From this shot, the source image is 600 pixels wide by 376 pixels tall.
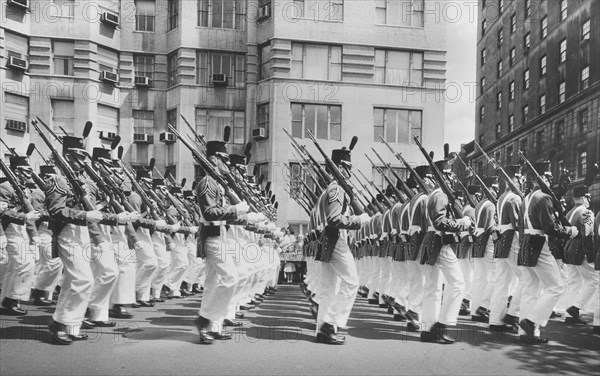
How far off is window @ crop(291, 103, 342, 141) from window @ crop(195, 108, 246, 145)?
2602 mm

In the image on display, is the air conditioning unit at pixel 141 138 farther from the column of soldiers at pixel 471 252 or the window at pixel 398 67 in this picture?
the column of soldiers at pixel 471 252

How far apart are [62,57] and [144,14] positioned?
4572 millimetres

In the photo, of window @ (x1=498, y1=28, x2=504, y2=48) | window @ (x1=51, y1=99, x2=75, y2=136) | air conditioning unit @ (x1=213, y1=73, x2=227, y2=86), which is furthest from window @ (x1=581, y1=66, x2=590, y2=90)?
window @ (x1=51, y1=99, x2=75, y2=136)

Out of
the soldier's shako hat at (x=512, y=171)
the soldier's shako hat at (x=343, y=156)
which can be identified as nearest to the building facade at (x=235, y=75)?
the soldier's shako hat at (x=512, y=171)

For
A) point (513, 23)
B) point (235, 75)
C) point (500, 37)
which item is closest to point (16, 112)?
point (235, 75)

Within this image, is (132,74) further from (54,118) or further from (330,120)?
(330,120)

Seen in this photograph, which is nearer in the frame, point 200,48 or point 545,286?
point 545,286

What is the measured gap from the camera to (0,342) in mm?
8305

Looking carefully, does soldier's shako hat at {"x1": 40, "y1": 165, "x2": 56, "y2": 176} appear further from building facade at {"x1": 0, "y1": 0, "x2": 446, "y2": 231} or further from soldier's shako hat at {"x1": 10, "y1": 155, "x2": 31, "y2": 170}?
building facade at {"x1": 0, "y1": 0, "x2": 446, "y2": 231}

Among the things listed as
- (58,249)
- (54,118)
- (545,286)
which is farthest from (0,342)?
(54,118)

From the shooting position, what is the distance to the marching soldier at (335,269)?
899cm

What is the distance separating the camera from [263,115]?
2872cm

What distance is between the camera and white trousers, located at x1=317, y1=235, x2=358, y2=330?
9.01 metres

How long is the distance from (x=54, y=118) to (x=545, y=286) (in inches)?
997
